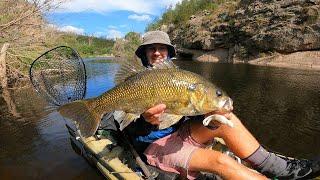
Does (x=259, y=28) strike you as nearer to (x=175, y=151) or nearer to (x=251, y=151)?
(x=251, y=151)

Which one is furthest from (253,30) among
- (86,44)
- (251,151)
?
(86,44)

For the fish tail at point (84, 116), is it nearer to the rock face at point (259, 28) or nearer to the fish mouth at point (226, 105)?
the fish mouth at point (226, 105)

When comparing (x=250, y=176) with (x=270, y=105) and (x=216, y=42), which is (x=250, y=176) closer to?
(x=270, y=105)

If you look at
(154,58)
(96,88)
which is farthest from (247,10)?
(154,58)

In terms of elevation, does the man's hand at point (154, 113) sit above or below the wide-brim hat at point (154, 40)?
below

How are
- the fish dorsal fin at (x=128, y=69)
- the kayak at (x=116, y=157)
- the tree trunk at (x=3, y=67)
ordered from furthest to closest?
the tree trunk at (x=3, y=67) → the kayak at (x=116, y=157) → the fish dorsal fin at (x=128, y=69)

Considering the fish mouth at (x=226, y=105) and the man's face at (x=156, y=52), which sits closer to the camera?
the fish mouth at (x=226, y=105)

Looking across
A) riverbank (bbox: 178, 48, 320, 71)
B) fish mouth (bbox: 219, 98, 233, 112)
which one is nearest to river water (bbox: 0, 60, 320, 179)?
fish mouth (bbox: 219, 98, 233, 112)

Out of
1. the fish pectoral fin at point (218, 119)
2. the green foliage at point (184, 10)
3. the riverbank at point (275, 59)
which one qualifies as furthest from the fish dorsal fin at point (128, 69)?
the green foliage at point (184, 10)
